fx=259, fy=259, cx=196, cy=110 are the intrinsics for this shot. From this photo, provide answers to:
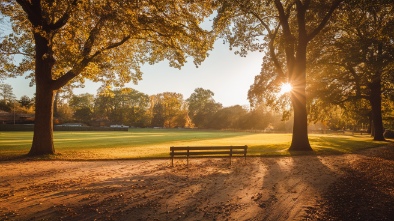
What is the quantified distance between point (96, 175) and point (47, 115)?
9762 millimetres

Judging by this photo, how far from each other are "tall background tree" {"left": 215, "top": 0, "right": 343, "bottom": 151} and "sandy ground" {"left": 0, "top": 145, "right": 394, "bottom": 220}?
1003 cm

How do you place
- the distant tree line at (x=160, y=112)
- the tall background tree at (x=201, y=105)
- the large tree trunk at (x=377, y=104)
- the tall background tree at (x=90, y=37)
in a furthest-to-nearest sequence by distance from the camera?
the tall background tree at (x=201, y=105), the distant tree line at (x=160, y=112), the large tree trunk at (x=377, y=104), the tall background tree at (x=90, y=37)

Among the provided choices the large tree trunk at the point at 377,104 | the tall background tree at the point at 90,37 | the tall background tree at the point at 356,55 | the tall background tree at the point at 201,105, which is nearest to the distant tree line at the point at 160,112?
the tall background tree at the point at 201,105

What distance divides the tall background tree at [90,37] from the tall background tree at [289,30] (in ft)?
13.7

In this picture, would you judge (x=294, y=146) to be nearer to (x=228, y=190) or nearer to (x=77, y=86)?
(x=228, y=190)

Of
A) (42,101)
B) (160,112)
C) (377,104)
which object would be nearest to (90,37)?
(42,101)

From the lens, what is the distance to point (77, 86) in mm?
24109

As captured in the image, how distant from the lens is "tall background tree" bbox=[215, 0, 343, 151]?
2188 centimetres

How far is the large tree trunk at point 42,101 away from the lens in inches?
746

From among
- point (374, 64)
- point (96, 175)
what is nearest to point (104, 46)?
point (96, 175)

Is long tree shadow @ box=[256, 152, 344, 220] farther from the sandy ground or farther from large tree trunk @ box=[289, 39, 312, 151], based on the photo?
large tree trunk @ box=[289, 39, 312, 151]

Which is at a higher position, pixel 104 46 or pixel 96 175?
pixel 104 46

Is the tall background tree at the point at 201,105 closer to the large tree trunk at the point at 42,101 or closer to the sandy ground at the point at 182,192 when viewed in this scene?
the large tree trunk at the point at 42,101

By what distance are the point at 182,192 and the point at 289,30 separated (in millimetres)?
19766
